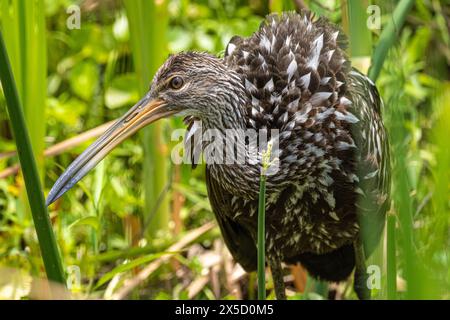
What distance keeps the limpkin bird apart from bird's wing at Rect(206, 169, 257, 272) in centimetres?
1

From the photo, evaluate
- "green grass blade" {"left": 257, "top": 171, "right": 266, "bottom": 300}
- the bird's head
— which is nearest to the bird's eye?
the bird's head

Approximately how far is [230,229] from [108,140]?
820 millimetres

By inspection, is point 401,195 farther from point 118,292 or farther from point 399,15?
point 118,292

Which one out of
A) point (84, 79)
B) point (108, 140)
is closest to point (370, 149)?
point (108, 140)

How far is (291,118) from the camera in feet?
8.91

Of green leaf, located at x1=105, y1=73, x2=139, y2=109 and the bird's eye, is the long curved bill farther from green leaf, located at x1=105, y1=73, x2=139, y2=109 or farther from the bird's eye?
green leaf, located at x1=105, y1=73, x2=139, y2=109

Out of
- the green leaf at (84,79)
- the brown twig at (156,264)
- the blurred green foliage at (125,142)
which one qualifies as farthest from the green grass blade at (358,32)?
the green leaf at (84,79)

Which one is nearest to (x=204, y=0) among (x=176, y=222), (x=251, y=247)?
(x=176, y=222)

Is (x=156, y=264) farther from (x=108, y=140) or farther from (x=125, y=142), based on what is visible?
(x=108, y=140)

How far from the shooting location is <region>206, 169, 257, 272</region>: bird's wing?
2.98 meters

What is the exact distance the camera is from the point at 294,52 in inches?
109

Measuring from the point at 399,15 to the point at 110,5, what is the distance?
6.42 ft
